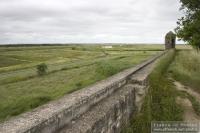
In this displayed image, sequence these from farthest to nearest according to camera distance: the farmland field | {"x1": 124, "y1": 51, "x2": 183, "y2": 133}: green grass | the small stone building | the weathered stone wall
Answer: the small stone building → the farmland field → {"x1": 124, "y1": 51, "x2": 183, "y2": 133}: green grass → the weathered stone wall

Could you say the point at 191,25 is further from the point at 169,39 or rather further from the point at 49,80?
the point at 169,39

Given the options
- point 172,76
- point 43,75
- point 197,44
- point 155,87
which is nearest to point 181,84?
point 172,76

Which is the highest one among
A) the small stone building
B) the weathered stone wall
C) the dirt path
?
the small stone building

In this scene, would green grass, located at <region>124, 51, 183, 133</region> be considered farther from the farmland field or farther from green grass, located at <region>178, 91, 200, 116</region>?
the farmland field

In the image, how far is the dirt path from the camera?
1147 cm

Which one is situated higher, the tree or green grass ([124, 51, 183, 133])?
the tree

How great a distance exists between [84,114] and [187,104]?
7.75 meters

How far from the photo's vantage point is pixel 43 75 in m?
35.5

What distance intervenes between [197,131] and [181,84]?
6.74 metres

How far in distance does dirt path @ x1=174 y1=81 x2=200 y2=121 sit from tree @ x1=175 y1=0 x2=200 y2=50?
3.18 metres

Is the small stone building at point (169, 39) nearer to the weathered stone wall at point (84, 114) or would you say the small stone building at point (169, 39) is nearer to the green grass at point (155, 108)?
the green grass at point (155, 108)

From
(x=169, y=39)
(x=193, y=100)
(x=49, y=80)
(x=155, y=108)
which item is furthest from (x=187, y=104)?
(x=169, y=39)

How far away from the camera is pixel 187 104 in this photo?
13.0 m

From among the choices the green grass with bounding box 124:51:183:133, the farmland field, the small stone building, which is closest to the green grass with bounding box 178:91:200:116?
the green grass with bounding box 124:51:183:133
